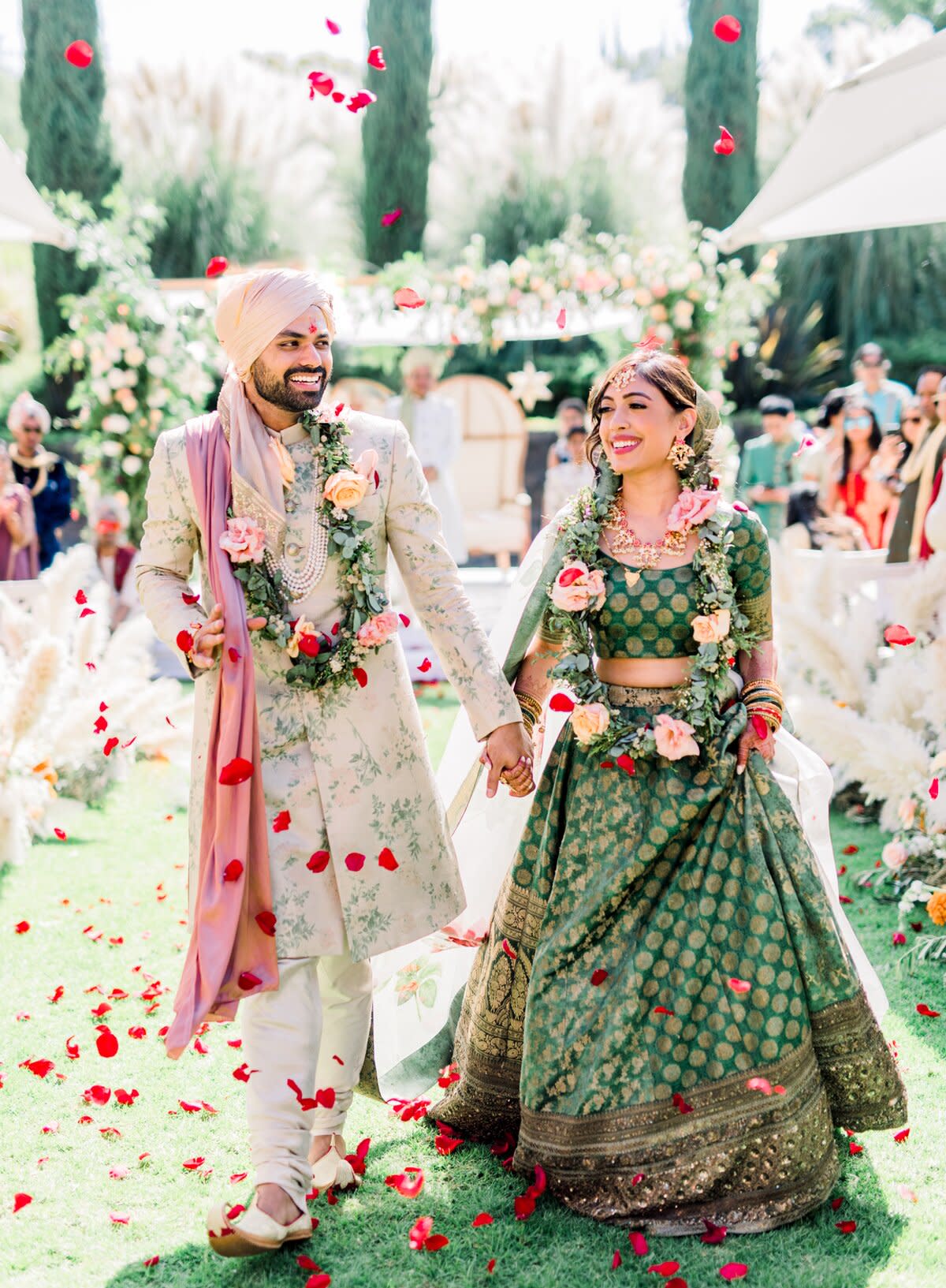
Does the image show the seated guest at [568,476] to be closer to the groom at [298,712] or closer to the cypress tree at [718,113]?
the groom at [298,712]

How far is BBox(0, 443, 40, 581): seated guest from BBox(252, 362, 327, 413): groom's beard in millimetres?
Answer: 5859

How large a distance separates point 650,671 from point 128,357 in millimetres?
8182

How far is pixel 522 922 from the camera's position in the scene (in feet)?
10.9

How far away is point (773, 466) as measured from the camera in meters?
10.6

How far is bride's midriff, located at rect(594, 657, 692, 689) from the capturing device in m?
3.31

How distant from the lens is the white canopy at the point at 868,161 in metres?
4.97

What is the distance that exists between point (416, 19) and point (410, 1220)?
765 inches

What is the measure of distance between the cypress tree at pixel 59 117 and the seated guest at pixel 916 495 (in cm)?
1314

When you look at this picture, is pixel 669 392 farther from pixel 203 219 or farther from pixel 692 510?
pixel 203 219

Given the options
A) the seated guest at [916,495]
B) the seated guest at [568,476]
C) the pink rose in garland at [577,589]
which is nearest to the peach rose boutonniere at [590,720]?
the pink rose in garland at [577,589]

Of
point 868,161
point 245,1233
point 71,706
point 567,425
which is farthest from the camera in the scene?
point 567,425

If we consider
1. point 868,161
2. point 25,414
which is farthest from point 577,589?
point 25,414

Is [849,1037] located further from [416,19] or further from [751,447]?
[416,19]

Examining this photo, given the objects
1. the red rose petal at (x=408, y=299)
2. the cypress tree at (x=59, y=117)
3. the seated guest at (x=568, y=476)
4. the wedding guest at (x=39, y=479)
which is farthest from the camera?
the cypress tree at (x=59, y=117)
